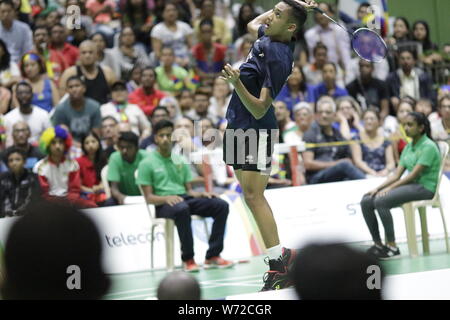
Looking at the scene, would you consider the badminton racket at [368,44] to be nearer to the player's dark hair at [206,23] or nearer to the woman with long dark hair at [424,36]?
the player's dark hair at [206,23]

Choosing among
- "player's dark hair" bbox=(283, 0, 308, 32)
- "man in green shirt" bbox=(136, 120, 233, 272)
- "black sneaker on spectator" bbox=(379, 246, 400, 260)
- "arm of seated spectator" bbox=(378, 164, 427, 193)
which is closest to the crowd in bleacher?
"man in green shirt" bbox=(136, 120, 233, 272)

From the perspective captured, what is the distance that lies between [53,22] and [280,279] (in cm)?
783

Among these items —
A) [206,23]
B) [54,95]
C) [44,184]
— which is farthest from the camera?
[206,23]

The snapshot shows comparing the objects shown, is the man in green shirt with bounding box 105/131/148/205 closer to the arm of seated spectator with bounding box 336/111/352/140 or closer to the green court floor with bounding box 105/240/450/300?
the green court floor with bounding box 105/240/450/300

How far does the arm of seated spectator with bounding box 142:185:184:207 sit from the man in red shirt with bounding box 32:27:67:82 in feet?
11.2

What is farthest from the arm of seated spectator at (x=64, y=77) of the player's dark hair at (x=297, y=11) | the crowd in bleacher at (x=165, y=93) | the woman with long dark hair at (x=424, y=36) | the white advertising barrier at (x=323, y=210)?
the player's dark hair at (x=297, y=11)

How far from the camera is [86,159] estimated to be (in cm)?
1101

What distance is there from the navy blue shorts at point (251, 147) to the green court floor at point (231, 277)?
1282mm

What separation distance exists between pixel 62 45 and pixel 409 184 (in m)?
5.67

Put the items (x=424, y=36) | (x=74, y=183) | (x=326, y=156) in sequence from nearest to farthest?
1. (x=74, y=183)
2. (x=326, y=156)
3. (x=424, y=36)

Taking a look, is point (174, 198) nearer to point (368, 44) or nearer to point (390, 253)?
point (390, 253)

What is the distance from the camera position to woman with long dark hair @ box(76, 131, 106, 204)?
10930mm

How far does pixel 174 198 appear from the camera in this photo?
977cm

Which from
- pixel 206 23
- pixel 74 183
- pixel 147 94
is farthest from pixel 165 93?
pixel 74 183
